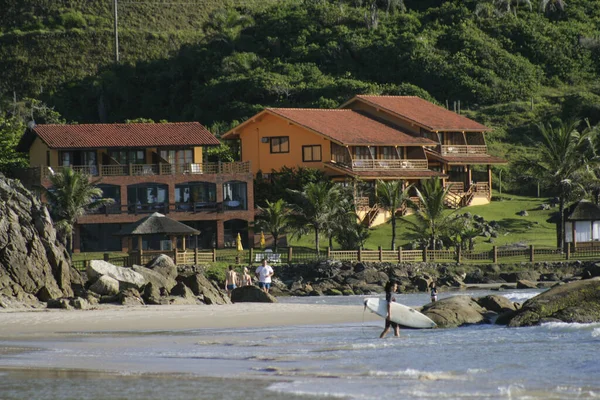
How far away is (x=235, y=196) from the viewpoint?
215 feet

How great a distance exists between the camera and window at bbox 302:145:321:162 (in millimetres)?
70881

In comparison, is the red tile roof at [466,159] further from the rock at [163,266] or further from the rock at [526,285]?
the rock at [163,266]

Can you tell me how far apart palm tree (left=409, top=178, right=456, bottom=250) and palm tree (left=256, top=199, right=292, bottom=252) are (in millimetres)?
5920

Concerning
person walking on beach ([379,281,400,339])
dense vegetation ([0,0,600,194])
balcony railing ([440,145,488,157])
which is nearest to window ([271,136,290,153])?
balcony railing ([440,145,488,157])

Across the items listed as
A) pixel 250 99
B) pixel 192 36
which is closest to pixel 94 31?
pixel 192 36

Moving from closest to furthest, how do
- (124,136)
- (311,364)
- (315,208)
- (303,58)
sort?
(311,364), (315,208), (124,136), (303,58)

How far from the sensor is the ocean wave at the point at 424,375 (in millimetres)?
24188

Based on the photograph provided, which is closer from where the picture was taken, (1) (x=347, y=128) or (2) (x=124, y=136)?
(2) (x=124, y=136)

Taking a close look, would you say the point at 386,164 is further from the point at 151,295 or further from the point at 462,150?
the point at 151,295

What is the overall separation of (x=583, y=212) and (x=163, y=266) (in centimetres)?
2263

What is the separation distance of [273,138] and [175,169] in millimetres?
8913

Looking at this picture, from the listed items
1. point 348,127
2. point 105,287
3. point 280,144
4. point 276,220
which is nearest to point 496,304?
point 105,287

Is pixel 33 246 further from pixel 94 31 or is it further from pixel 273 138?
Result: pixel 94 31

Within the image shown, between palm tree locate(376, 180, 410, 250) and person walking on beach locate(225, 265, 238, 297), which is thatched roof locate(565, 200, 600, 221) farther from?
person walking on beach locate(225, 265, 238, 297)
